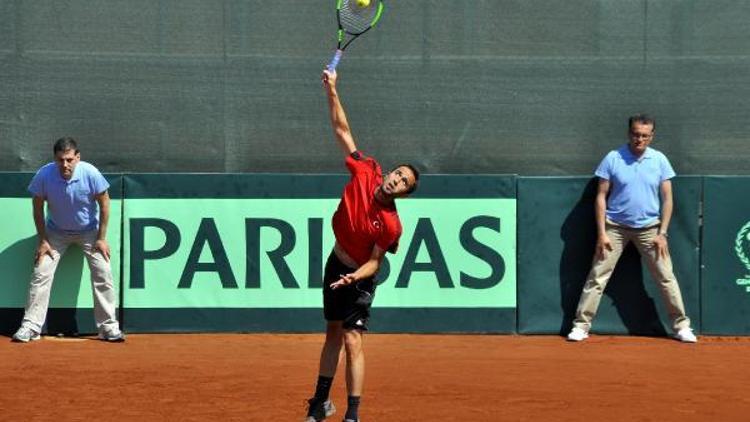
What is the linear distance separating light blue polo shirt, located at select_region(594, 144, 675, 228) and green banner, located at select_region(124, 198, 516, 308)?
874mm

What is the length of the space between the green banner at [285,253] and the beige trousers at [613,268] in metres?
0.66

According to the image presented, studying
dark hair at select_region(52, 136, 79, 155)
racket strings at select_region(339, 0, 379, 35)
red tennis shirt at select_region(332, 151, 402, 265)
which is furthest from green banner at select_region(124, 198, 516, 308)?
red tennis shirt at select_region(332, 151, 402, 265)

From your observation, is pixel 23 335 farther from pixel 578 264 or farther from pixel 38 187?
pixel 578 264

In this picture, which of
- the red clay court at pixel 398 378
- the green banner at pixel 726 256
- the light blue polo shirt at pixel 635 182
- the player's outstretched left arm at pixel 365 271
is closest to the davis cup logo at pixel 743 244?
the green banner at pixel 726 256

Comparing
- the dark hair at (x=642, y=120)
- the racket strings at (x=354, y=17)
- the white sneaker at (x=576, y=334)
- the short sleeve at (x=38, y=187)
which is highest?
the racket strings at (x=354, y=17)

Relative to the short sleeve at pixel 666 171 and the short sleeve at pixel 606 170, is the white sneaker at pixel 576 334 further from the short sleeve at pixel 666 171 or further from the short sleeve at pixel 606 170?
the short sleeve at pixel 666 171

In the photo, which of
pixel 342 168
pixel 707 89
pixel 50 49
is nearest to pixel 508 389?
pixel 342 168

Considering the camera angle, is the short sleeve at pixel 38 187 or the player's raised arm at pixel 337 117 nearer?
the player's raised arm at pixel 337 117

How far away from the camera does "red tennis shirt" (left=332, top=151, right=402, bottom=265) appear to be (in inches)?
305

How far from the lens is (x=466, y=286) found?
1109 centimetres

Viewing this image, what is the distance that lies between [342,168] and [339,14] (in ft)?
8.95

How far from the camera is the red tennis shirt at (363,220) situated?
7.76 meters

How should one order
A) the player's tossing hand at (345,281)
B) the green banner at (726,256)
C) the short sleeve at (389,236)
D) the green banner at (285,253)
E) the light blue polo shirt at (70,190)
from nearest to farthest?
the player's tossing hand at (345,281) → the short sleeve at (389,236) → the light blue polo shirt at (70,190) → the green banner at (285,253) → the green banner at (726,256)

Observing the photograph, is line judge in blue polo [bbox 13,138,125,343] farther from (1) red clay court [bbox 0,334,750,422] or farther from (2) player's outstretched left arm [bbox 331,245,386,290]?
(2) player's outstretched left arm [bbox 331,245,386,290]
